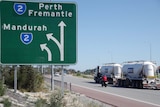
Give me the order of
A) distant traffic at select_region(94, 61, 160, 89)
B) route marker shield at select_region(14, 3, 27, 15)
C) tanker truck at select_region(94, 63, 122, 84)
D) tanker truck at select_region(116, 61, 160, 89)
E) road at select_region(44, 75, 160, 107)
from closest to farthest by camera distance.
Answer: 1. route marker shield at select_region(14, 3, 27, 15)
2. road at select_region(44, 75, 160, 107)
3. tanker truck at select_region(116, 61, 160, 89)
4. distant traffic at select_region(94, 61, 160, 89)
5. tanker truck at select_region(94, 63, 122, 84)

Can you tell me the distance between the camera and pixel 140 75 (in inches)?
1964

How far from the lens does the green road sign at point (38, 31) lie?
23.6 ft

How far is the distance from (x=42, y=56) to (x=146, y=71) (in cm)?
4259

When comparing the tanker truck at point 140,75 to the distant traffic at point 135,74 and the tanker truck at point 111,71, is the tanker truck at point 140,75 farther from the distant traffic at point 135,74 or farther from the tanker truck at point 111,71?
the tanker truck at point 111,71

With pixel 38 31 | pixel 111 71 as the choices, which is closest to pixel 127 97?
pixel 38 31

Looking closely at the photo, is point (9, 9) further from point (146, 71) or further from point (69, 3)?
point (146, 71)

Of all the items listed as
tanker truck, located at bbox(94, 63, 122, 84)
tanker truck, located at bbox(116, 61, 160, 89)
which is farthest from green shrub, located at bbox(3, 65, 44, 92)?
tanker truck, located at bbox(94, 63, 122, 84)

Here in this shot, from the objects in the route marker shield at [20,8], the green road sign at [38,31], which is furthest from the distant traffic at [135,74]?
the route marker shield at [20,8]

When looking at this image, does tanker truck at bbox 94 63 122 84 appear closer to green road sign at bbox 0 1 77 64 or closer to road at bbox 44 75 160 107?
road at bbox 44 75 160 107

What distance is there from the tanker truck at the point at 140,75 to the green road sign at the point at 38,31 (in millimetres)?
41774

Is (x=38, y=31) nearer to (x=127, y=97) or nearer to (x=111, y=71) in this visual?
(x=127, y=97)

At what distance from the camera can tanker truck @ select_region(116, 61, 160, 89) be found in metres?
48.4

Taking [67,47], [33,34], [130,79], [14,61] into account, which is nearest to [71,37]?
[67,47]

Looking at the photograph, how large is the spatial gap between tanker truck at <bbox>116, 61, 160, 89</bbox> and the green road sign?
4177 cm
